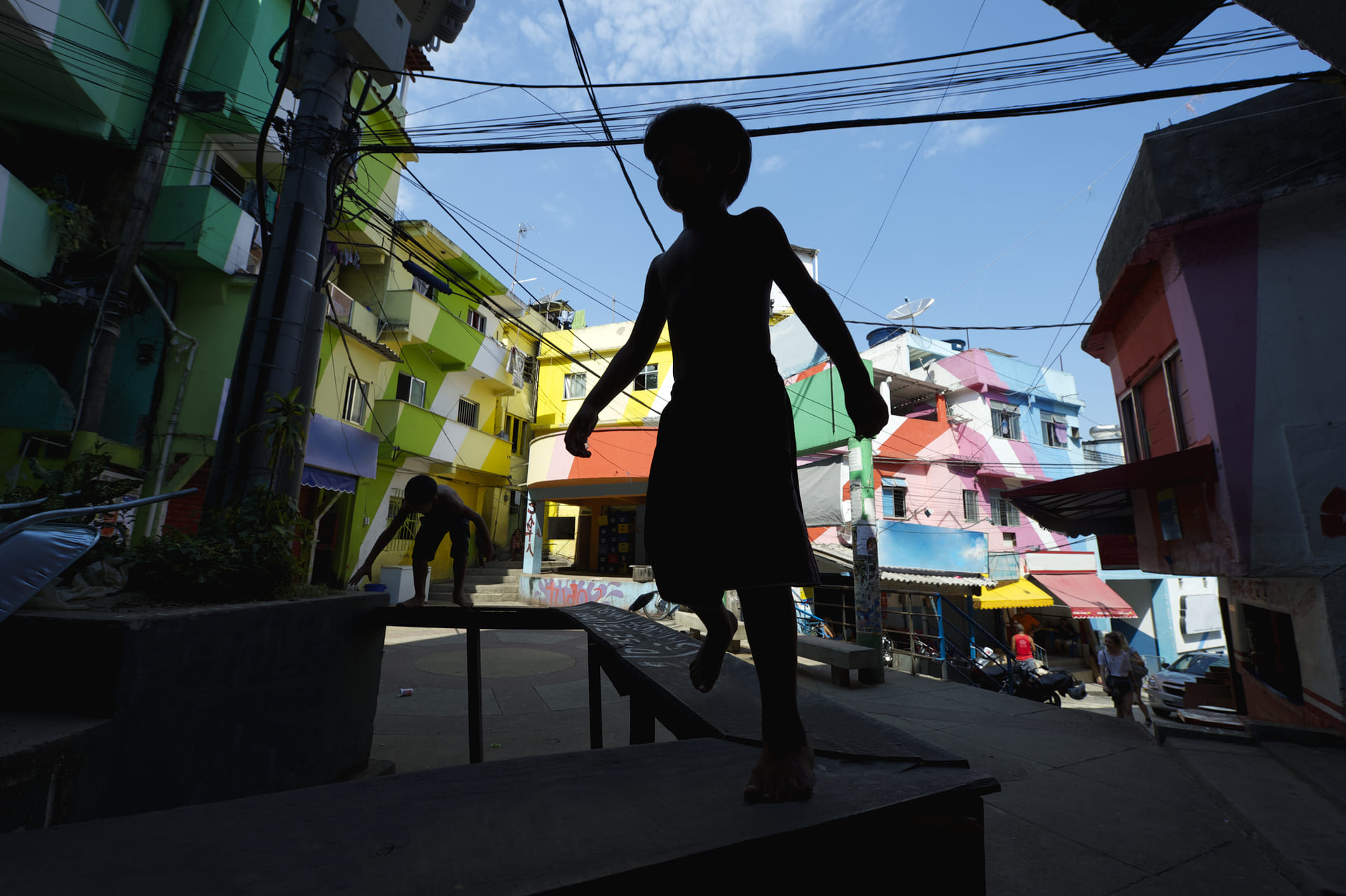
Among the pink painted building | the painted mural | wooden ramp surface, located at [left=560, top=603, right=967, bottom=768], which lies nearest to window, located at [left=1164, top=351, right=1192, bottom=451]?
the pink painted building

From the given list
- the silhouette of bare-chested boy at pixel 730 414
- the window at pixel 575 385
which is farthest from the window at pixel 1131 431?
the window at pixel 575 385

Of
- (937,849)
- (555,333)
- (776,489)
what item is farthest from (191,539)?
(555,333)

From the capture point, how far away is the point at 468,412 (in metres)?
19.0

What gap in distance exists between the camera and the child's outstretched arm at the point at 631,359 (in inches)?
67.4

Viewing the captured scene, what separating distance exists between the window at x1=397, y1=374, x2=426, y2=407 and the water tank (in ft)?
52.8

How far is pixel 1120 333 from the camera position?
812 cm

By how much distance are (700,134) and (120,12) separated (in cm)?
1244

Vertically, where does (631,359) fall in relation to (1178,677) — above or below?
above

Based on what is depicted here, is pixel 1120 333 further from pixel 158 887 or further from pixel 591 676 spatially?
pixel 158 887

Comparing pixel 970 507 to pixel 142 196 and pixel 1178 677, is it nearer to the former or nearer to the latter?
pixel 1178 677

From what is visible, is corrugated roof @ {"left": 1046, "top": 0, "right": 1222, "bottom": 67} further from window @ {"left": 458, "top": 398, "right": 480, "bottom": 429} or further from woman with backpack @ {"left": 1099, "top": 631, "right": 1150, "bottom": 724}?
window @ {"left": 458, "top": 398, "right": 480, "bottom": 429}

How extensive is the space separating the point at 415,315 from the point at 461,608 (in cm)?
1339

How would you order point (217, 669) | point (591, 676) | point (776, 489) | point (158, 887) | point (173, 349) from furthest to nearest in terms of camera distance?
point (173, 349), point (591, 676), point (217, 669), point (776, 489), point (158, 887)

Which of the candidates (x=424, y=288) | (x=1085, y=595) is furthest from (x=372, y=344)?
(x=1085, y=595)
